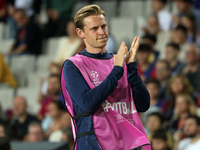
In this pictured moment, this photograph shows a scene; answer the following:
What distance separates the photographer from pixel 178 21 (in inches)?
303

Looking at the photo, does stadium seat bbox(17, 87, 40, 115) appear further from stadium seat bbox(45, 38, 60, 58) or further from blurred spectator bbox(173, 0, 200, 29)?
blurred spectator bbox(173, 0, 200, 29)

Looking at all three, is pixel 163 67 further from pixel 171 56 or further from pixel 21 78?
pixel 21 78

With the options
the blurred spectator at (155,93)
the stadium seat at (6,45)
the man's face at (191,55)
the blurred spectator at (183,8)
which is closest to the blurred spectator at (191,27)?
the blurred spectator at (183,8)

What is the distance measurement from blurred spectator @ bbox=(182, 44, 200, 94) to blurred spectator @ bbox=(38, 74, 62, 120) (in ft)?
7.05

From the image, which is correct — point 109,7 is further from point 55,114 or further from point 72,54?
point 55,114

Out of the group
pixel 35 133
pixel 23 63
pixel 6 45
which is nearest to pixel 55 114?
pixel 35 133

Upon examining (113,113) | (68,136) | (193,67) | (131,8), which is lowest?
(68,136)

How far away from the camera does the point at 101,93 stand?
2.43 metres

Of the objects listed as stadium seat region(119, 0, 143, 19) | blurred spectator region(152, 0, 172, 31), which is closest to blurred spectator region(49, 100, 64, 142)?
blurred spectator region(152, 0, 172, 31)

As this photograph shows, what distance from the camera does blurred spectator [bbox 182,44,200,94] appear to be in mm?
6363

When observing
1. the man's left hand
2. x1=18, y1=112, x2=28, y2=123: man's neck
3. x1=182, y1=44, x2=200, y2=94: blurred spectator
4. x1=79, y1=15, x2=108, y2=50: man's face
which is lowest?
x1=18, y1=112, x2=28, y2=123: man's neck

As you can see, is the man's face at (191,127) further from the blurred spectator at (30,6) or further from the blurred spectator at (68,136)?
the blurred spectator at (30,6)

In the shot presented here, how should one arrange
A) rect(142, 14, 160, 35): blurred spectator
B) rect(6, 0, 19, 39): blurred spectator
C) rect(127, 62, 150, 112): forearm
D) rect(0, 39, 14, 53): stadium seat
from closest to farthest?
rect(127, 62, 150, 112): forearm
rect(142, 14, 160, 35): blurred spectator
rect(0, 39, 14, 53): stadium seat
rect(6, 0, 19, 39): blurred spectator

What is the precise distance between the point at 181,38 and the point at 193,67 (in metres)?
0.84
